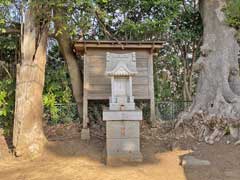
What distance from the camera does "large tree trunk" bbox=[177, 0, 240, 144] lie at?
6.60 metres

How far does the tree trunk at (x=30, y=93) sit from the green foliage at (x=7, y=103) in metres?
1.07

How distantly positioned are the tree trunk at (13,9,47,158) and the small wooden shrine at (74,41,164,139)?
1.01m

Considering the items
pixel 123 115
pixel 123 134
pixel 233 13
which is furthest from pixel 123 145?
pixel 233 13

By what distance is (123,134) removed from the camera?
5.64 meters

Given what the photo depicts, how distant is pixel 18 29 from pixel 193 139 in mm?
4814

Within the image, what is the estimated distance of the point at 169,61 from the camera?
1022cm

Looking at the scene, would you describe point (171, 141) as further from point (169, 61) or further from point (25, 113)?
point (169, 61)

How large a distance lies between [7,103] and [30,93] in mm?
1367

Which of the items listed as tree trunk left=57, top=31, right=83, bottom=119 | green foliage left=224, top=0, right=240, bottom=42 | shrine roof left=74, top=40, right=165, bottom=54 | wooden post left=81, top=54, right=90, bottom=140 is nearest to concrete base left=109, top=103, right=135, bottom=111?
wooden post left=81, top=54, right=90, bottom=140

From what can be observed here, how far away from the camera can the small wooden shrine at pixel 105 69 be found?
7.28m

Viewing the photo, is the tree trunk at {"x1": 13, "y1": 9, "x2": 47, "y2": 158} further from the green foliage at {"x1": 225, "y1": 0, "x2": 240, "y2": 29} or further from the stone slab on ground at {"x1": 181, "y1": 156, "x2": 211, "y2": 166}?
the green foliage at {"x1": 225, "y1": 0, "x2": 240, "y2": 29}

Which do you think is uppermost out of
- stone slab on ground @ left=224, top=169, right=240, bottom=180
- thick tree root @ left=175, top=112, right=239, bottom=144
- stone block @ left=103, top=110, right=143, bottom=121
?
stone block @ left=103, top=110, right=143, bottom=121

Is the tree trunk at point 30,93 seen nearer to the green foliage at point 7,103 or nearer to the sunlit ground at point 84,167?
the sunlit ground at point 84,167

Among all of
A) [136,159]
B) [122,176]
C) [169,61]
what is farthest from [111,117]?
[169,61]
